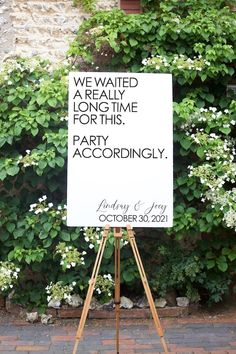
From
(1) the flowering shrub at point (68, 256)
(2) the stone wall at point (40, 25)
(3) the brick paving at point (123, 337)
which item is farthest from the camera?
(2) the stone wall at point (40, 25)

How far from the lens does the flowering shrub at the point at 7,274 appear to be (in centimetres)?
511

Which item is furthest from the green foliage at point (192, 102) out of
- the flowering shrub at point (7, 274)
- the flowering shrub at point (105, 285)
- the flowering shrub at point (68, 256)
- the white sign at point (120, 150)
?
the white sign at point (120, 150)

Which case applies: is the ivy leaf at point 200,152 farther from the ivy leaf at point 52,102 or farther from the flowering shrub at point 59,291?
the flowering shrub at point 59,291

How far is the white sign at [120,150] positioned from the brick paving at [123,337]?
4.09ft

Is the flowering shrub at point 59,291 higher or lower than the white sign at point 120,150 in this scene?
lower

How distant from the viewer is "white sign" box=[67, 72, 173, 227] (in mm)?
4008

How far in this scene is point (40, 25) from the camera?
6.09m

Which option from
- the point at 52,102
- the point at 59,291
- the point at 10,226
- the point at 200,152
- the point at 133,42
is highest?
the point at 133,42

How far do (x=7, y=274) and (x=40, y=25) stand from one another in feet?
8.63

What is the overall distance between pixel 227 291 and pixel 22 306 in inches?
77.3

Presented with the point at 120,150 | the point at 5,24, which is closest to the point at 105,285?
the point at 120,150

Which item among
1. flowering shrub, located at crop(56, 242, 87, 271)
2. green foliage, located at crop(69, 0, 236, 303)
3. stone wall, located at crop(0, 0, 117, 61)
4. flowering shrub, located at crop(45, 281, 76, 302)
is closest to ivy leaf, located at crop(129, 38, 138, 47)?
green foliage, located at crop(69, 0, 236, 303)

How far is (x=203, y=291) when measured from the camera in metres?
5.76

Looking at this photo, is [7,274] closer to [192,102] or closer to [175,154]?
[175,154]
